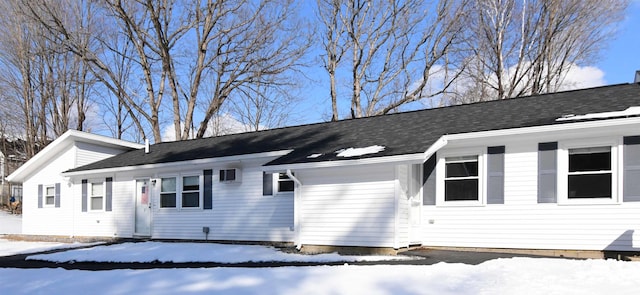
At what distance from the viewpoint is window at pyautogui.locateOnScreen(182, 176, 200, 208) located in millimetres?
15359

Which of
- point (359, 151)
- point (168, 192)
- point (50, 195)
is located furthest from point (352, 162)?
point (50, 195)

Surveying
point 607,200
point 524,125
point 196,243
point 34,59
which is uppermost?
point 34,59

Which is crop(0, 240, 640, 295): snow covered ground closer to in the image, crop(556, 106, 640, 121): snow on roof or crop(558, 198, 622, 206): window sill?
crop(558, 198, 622, 206): window sill

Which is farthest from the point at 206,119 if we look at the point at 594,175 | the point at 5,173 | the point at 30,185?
the point at 594,175

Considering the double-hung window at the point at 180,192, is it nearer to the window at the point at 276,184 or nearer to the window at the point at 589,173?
the window at the point at 276,184

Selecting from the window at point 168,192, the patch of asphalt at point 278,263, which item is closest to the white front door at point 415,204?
the patch of asphalt at point 278,263

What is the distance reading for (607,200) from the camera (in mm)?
9781

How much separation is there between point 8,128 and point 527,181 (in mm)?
35293

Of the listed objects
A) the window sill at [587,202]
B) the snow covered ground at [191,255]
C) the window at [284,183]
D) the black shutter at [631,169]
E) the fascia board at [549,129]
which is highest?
the fascia board at [549,129]

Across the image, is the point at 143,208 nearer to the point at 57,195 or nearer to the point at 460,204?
the point at 57,195

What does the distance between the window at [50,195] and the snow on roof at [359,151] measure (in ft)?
40.9

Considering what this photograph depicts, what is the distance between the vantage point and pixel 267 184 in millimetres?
13938

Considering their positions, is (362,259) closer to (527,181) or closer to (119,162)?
(527,181)

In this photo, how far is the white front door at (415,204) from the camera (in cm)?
1140
